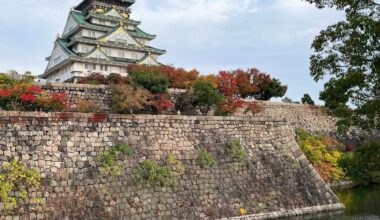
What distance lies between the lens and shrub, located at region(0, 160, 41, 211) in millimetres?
11648

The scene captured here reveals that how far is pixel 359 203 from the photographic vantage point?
66.2ft

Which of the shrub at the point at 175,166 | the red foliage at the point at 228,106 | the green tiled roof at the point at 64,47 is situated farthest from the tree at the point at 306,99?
the shrub at the point at 175,166

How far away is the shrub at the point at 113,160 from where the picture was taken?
554 inches

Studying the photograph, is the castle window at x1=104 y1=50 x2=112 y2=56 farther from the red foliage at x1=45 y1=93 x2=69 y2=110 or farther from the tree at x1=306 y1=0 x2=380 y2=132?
the tree at x1=306 y1=0 x2=380 y2=132

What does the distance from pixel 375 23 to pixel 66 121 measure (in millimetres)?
10018

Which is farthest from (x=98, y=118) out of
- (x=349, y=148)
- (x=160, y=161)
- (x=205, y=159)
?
(x=349, y=148)

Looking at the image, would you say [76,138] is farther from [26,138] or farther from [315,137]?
[315,137]

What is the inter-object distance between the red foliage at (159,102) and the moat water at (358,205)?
8.40 metres

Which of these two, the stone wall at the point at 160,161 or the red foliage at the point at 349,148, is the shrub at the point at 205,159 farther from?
the red foliage at the point at 349,148

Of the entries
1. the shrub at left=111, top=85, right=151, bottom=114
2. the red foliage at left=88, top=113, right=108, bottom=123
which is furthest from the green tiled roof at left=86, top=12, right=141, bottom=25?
the red foliage at left=88, top=113, right=108, bottom=123

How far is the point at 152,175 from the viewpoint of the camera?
1472 centimetres

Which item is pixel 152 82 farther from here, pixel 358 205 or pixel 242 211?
pixel 358 205

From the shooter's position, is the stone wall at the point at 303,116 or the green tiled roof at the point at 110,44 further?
the green tiled roof at the point at 110,44

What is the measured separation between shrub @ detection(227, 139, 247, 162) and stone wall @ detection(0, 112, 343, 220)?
0.21 metres
